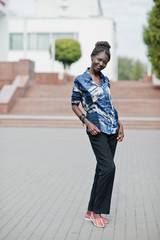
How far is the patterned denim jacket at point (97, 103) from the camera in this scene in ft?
13.8

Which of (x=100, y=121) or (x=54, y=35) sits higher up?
(x=54, y=35)

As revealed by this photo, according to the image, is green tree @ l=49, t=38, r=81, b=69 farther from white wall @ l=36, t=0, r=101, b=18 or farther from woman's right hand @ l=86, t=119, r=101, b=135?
woman's right hand @ l=86, t=119, r=101, b=135

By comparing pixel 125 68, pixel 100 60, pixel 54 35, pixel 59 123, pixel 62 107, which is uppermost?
pixel 54 35

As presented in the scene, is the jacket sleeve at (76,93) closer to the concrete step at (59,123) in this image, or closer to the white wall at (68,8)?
the concrete step at (59,123)

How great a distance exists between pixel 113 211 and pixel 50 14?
5609cm

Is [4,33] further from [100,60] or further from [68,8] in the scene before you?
[100,60]

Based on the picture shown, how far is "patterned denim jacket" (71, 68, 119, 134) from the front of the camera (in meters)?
4.21

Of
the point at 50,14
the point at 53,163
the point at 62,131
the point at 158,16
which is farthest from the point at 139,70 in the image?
the point at 53,163

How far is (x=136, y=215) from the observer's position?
15.6ft

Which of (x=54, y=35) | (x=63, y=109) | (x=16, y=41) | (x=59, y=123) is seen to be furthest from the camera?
(x=16, y=41)

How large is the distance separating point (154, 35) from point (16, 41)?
87.0 feet

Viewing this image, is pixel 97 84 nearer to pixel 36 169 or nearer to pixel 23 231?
pixel 23 231

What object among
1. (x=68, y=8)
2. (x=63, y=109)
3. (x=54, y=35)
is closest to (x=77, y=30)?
(x=54, y=35)

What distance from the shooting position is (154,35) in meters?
25.2
